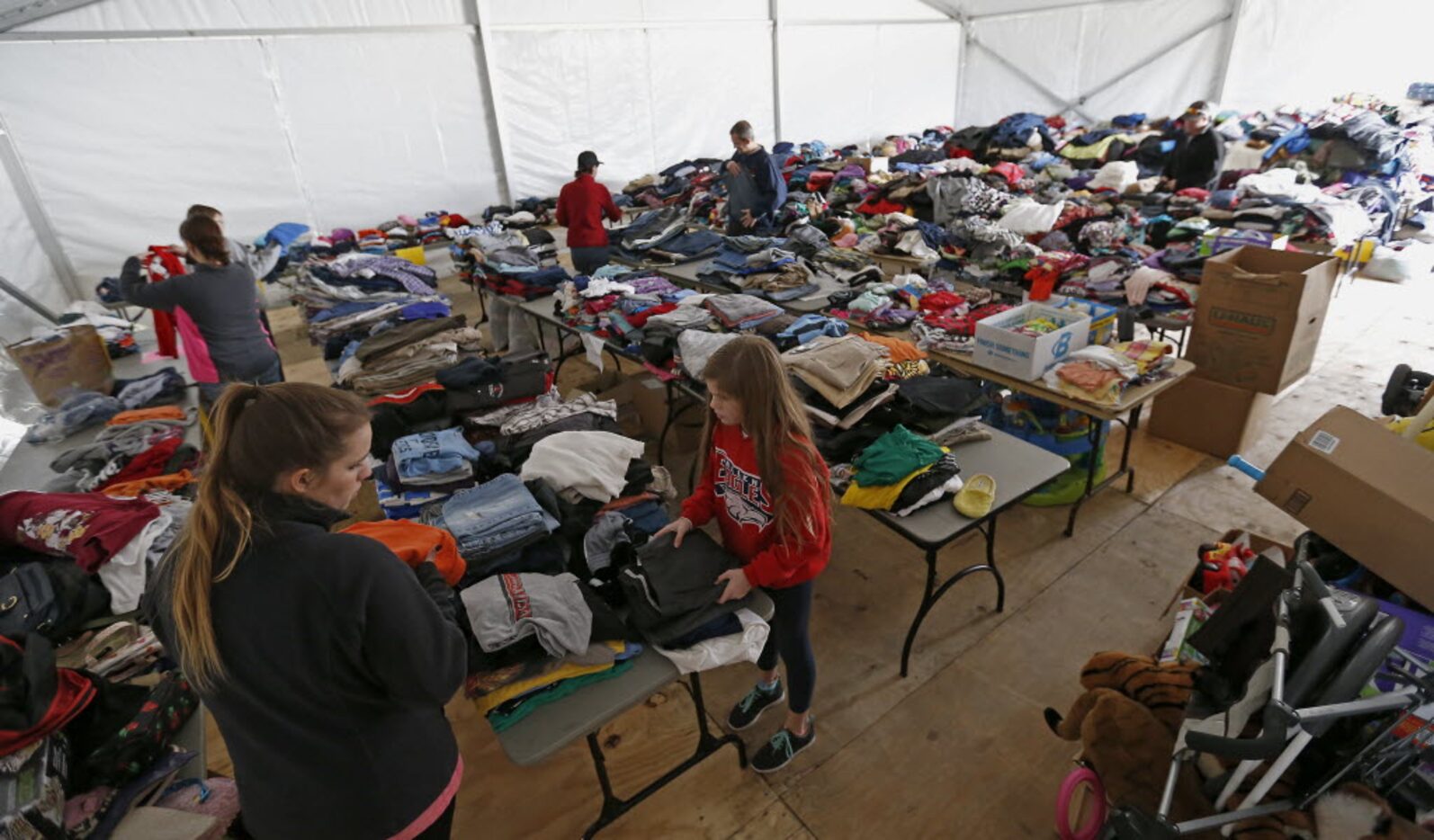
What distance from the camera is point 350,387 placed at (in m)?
3.25

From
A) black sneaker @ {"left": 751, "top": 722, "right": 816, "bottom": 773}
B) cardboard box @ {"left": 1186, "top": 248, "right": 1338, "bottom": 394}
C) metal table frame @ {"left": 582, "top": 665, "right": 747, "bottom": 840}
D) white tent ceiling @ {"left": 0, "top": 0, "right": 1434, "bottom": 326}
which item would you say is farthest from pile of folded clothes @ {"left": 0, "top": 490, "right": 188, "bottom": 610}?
cardboard box @ {"left": 1186, "top": 248, "right": 1338, "bottom": 394}

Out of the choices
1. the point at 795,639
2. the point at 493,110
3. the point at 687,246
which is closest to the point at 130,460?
the point at 795,639

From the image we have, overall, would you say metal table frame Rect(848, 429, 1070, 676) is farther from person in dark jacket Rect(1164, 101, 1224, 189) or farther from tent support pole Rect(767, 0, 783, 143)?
tent support pole Rect(767, 0, 783, 143)

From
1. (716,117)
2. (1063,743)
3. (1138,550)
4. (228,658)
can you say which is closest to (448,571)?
(228,658)

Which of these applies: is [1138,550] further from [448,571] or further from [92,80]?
[92,80]

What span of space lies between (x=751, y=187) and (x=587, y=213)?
1.39 m

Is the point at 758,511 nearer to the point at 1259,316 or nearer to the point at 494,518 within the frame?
the point at 494,518

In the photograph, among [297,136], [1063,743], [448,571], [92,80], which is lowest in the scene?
[1063,743]

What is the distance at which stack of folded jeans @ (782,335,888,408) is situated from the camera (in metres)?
2.66

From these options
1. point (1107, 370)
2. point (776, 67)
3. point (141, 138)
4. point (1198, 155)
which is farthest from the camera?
point (776, 67)

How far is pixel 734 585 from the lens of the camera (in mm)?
1798

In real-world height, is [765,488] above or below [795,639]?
above

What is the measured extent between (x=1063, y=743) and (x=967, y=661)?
426 mm

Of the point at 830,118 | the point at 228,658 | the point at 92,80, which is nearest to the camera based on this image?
the point at 228,658
